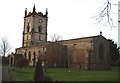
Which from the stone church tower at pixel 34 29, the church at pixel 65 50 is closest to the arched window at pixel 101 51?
the church at pixel 65 50

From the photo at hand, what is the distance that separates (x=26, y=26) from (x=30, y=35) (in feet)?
15.9

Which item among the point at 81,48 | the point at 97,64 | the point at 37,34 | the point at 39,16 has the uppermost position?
the point at 39,16

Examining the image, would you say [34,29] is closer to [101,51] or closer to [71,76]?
[101,51]

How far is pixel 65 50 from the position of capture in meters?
62.8

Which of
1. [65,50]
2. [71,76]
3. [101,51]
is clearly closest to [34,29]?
[65,50]

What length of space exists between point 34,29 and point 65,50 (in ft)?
54.3

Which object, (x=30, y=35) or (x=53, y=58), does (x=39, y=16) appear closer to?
(x=30, y=35)

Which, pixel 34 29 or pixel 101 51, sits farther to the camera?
pixel 34 29

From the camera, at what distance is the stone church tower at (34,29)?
246 ft

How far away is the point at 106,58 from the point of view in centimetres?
5859

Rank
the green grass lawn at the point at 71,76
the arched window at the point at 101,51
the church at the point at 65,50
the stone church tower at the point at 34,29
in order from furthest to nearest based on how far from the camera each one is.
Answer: the stone church tower at the point at 34,29, the arched window at the point at 101,51, the church at the point at 65,50, the green grass lawn at the point at 71,76

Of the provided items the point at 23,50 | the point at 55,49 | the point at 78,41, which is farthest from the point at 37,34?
the point at 78,41

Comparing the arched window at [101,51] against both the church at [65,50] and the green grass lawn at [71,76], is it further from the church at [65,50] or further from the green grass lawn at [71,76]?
the green grass lawn at [71,76]

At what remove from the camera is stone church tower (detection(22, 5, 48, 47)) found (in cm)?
7506
